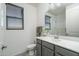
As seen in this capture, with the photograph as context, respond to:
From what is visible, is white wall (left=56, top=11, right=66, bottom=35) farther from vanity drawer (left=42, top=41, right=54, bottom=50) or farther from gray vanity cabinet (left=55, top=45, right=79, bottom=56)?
gray vanity cabinet (left=55, top=45, right=79, bottom=56)

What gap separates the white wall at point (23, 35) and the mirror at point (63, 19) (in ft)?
1.14

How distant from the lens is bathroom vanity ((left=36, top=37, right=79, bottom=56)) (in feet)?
3.64

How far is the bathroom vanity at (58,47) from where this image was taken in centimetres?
111

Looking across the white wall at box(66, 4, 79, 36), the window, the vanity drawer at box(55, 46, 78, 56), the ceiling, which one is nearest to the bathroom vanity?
the vanity drawer at box(55, 46, 78, 56)

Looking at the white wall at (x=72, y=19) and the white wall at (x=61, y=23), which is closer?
the white wall at (x=72, y=19)

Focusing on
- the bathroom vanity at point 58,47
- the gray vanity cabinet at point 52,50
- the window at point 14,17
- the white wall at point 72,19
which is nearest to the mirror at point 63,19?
the white wall at point 72,19

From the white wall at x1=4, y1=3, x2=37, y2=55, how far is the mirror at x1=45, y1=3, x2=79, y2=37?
1.14ft

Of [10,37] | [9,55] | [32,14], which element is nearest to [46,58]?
[9,55]

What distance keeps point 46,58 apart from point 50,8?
111cm

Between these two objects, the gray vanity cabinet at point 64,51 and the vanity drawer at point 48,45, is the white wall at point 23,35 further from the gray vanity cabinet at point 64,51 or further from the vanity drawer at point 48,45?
the gray vanity cabinet at point 64,51

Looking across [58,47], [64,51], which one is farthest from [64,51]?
[58,47]

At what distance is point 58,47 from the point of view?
1.31 metres

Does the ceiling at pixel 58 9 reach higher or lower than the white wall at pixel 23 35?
higher

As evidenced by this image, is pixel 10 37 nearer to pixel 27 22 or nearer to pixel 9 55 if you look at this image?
pixel 9 55
